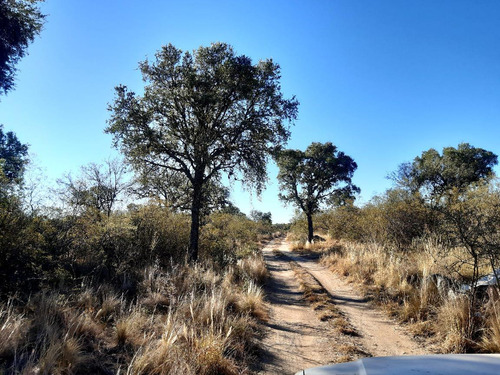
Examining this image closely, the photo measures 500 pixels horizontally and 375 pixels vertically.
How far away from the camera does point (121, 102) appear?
10578 mm

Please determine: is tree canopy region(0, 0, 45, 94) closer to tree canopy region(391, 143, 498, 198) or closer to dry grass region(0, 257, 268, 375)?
dry grass region(0, 257, 268, 375)

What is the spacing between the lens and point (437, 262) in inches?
282

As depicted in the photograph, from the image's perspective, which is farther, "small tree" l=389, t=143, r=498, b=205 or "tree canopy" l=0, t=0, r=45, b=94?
"small tree" l=389, t=143, r=498, b=205

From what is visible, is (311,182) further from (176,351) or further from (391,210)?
(176,351)

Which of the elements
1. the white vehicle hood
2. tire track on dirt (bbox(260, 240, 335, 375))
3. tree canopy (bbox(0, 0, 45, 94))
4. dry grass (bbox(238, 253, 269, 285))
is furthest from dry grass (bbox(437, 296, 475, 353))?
tree canopy (bbox(0, 0, 45, 94))

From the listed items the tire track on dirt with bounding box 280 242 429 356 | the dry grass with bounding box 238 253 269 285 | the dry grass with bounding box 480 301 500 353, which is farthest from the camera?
the dry grass with bounding box 238 253 269 285

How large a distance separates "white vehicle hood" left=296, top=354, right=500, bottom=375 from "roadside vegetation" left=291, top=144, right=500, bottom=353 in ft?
10.2

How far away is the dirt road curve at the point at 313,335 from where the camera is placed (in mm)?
4301

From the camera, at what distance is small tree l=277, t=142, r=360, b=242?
1062 inches

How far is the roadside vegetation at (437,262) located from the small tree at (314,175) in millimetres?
8125

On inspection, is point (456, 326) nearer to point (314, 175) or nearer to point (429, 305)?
point (429, 305)

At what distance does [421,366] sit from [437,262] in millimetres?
6934

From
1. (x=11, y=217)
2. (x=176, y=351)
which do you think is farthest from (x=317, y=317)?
(x=11, y=217)

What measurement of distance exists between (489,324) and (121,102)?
12335 mm
